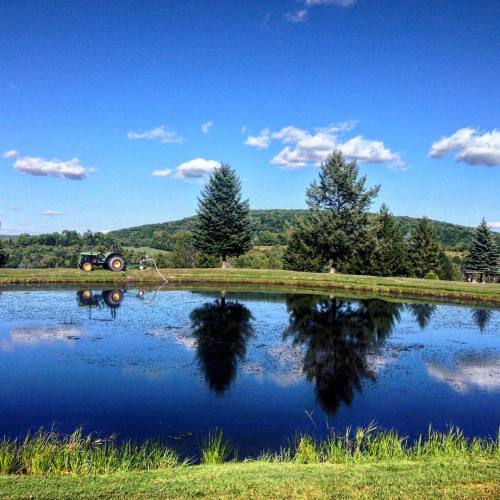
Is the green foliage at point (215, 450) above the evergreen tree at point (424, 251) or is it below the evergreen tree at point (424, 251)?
below

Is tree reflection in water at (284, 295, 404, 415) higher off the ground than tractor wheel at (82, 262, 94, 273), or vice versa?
tractor wheel at (82, 262, 94, 273)

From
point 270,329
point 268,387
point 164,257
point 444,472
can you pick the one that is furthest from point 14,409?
point 164,257

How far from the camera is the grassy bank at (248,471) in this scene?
655cm

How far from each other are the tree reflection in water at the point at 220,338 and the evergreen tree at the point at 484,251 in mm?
35543

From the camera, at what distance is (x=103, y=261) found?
3725 centimetres

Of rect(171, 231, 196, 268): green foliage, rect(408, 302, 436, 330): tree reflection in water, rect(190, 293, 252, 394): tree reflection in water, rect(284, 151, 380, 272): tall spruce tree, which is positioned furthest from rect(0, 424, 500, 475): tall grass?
rect(171, 231, 196, 268): green foliage

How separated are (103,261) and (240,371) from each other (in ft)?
85.2

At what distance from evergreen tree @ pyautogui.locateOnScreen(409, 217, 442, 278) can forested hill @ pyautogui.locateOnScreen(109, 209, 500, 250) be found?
28561 millimetres

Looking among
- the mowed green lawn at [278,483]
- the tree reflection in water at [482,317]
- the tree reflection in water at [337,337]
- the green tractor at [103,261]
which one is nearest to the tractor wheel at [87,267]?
the green tractor at [103,261]

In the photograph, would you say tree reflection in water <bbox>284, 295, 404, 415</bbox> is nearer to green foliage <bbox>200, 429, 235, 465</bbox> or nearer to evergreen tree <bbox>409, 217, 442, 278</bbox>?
green foliage <bbox>200, 429, 235, 465</bbox>

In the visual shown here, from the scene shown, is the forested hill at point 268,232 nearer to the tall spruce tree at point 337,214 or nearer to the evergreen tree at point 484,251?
the evergreen tree at point 484,251

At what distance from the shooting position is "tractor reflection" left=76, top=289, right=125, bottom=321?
2472cm

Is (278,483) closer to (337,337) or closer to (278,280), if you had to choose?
(337,337)

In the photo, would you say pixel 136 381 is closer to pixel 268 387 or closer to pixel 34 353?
pixel 268 387
